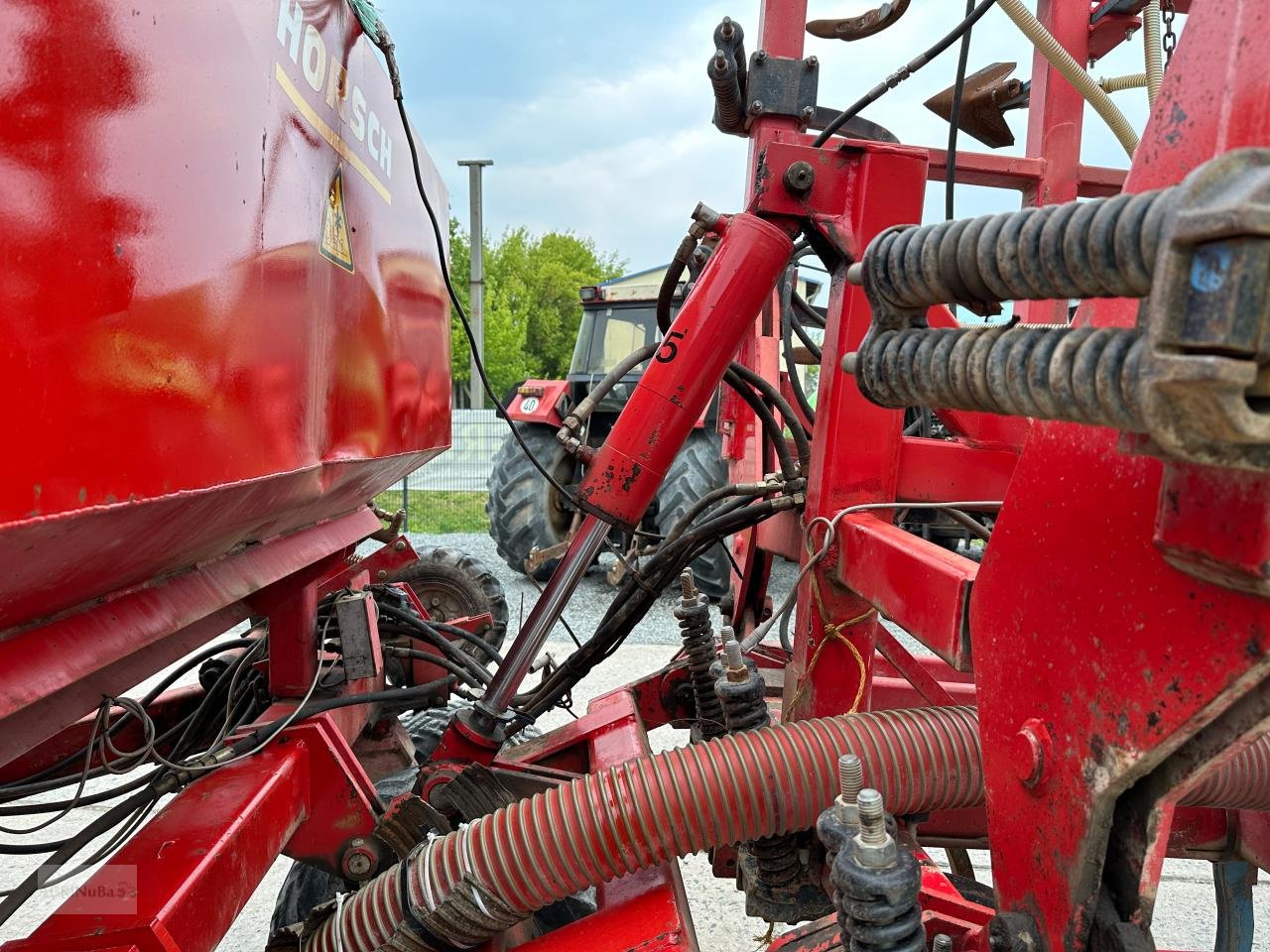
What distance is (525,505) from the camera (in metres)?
7.16

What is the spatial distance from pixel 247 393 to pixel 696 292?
95cm

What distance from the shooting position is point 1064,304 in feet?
9.24

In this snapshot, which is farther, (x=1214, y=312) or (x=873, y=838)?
(x=873, y=838)

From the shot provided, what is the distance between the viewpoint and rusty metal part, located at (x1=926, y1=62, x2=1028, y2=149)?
3219 mm

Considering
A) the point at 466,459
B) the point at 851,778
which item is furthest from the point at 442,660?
the point at 466,459

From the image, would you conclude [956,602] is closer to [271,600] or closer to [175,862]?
[175,862]

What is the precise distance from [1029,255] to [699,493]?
222 inches

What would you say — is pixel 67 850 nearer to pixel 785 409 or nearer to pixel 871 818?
pixel 871 818

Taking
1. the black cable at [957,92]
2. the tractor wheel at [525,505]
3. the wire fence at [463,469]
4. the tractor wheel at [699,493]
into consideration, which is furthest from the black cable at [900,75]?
the wire fence at [463,469]

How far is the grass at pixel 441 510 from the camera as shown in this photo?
38.9 feet

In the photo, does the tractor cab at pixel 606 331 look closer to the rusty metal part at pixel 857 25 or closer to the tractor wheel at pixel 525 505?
the tractor wheel at pixel 525 505

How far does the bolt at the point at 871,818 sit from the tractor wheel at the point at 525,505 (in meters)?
6.18

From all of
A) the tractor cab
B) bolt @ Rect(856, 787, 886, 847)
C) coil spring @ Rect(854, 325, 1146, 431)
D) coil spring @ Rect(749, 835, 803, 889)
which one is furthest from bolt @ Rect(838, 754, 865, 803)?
the tractor cab

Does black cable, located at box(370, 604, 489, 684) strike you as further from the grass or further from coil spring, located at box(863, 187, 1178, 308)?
the grass
